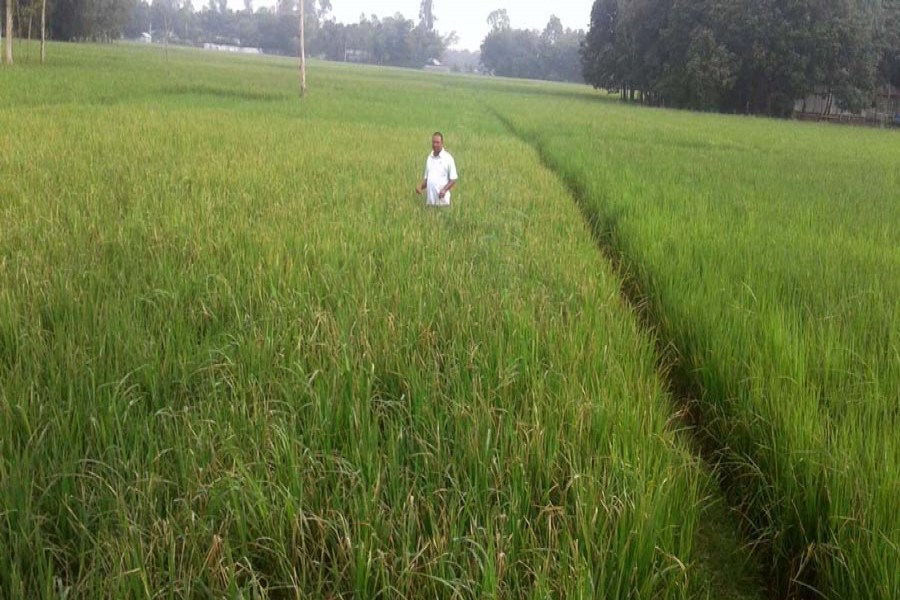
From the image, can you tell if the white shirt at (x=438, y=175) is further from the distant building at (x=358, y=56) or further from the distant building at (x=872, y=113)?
the distant building at (x=358, y=56)

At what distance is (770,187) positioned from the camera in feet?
29.3

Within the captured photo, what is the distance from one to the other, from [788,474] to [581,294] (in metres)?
1.79

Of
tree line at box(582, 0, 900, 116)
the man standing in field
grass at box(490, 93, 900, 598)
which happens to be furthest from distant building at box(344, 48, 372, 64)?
the man standing in field

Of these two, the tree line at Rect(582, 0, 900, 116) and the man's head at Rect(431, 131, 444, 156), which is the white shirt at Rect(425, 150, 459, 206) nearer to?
the man's head at Rect(431, 131, 444, 156)

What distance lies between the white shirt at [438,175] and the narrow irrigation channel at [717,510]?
2363 millimetres

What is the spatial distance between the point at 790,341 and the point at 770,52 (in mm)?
36589

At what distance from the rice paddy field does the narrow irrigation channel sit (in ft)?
0.05

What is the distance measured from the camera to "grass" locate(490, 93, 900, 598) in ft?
6.75

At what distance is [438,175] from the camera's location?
20.7 feet

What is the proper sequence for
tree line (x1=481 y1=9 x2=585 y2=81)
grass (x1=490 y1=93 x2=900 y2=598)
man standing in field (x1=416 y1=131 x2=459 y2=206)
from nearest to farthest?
grass (x1=490 y1=93 x2=900 y2=598)
man standing in field (x1=416 y1=131 x2=459 y2=206)
tree line (x1=481 y1=9 x2=585 y2=81)

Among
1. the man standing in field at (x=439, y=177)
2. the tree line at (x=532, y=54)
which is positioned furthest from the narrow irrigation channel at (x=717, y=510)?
the tree line at (x=532, y=54)

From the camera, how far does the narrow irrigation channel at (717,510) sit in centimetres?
216

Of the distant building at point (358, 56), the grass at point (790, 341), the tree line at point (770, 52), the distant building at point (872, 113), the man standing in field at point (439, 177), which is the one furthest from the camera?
the distant building at point (358, 56)

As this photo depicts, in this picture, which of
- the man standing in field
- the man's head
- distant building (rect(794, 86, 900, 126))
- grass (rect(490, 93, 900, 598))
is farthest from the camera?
distant building (rect(794, 86, 900, 126))
